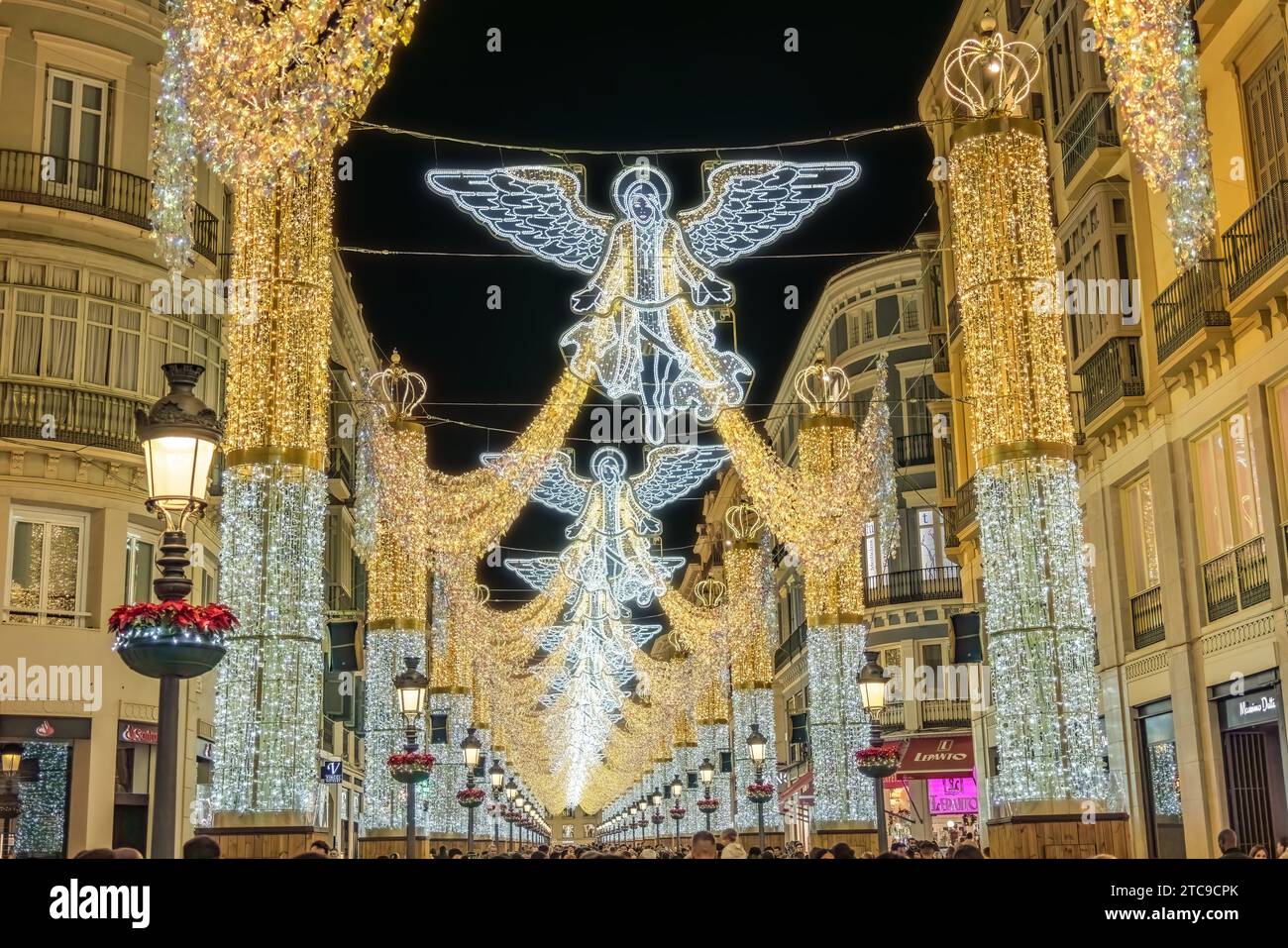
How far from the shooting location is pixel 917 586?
153ft

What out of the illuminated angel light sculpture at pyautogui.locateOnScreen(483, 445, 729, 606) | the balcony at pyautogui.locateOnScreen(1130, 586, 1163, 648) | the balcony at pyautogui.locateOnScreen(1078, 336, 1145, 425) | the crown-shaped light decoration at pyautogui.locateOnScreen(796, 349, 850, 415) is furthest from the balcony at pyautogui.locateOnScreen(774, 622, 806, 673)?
the balcony at pyautogui.locateOnScreen(1078, 336, 1145, 425)

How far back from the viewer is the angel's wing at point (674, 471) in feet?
103

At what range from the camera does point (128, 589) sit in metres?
26.9

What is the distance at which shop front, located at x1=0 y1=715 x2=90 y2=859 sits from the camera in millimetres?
24859

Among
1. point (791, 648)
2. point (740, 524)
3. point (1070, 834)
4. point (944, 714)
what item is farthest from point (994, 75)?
point (791, 648)

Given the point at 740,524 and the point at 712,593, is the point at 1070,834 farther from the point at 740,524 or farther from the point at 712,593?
the point at 712,593

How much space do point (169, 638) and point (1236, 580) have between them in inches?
665

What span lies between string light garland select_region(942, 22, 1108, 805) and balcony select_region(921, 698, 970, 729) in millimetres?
29567

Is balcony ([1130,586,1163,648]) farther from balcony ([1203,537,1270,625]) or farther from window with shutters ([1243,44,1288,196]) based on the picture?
window with shutters ([1243,44,1288,196])

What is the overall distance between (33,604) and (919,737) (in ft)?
90.1

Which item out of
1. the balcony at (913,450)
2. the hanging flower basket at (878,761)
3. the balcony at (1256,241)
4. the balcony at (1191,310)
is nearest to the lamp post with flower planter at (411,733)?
the hanging flower basket at (878,761)

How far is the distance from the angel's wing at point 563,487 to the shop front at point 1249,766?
12950 mm

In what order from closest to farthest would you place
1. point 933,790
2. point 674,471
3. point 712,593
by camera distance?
point 674,471
point 933,790
point 712,593
